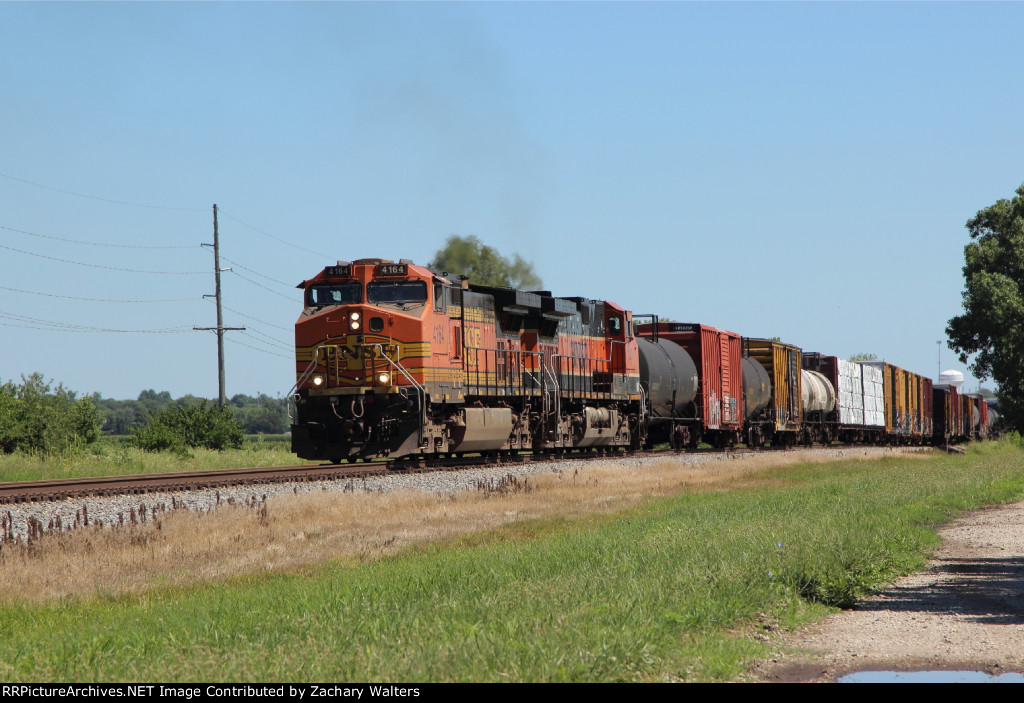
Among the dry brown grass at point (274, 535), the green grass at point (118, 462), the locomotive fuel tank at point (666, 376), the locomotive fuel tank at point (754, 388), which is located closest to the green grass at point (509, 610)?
the dry brown grass at point (274, 535)

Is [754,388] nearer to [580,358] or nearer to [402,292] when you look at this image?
[580,358]

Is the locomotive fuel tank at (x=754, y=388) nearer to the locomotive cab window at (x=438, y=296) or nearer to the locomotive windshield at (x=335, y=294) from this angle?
the locomotive cab window at (x=438, y=296)

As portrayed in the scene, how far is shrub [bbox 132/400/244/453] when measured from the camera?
109ft

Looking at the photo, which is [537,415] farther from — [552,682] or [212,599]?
[552,682]

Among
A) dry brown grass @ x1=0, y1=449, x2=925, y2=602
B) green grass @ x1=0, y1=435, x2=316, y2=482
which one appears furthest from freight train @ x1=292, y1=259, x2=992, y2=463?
green grass @ x1=0, y1=435, x2=316, y2=482

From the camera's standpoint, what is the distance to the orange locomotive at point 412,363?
20781 mm

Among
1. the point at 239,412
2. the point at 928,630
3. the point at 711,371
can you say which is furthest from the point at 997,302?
the point at 239,412

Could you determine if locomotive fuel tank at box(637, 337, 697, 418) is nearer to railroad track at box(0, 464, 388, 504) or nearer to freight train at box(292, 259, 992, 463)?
freight train at box(292, 259, 992, 463)

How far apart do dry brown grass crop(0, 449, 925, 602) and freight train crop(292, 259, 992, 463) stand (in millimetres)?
3978

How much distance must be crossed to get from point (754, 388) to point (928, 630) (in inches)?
1180

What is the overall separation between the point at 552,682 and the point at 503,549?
18.0 ft

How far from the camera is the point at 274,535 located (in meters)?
12.4

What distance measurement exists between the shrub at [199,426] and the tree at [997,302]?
29592 millimetres
